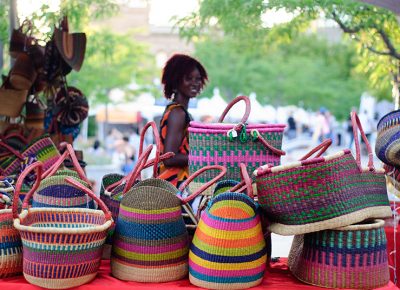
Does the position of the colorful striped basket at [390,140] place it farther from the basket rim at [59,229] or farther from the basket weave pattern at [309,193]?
the basket rim at [59,229]

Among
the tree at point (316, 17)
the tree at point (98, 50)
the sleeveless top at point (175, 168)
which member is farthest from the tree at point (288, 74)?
the sleeveless top at point (175, 168)

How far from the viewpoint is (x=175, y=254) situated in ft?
6.53

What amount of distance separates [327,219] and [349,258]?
0.45 ft

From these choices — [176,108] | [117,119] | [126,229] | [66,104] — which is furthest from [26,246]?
[117,119]

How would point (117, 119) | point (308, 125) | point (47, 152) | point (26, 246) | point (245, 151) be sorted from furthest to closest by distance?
1. point (308, 125)
2. point (117, 119)
3. point (47, 152)
4. point (245, 151)
5. point (26, 246)

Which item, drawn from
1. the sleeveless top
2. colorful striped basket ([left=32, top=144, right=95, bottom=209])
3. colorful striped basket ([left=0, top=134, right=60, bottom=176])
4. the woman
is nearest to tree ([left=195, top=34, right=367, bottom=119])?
the woman

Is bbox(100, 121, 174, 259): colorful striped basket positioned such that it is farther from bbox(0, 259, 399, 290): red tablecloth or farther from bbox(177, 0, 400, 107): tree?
bbox(177, 0, 400, 107): tree

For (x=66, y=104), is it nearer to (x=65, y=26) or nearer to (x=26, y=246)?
(x=65, y=26)

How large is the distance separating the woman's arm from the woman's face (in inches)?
6.8

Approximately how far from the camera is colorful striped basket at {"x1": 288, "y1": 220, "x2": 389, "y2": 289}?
6.33 ft

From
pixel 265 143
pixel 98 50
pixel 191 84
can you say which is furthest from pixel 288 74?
pixel 265 143

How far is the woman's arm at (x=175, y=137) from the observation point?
3025 millimetres

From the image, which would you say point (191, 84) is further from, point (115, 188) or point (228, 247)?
point (228, 247)

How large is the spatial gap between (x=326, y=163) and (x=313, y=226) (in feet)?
0.66
